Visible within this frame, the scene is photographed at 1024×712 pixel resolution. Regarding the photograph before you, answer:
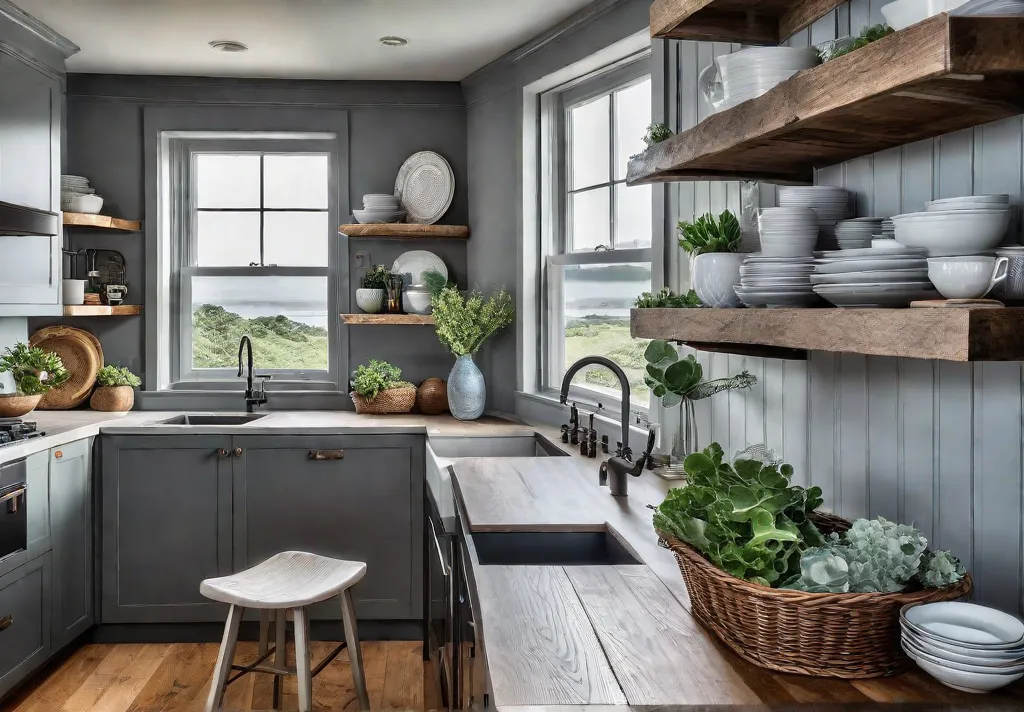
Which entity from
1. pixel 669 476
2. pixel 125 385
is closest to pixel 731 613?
pixel 669 476

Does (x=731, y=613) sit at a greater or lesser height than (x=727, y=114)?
lesser

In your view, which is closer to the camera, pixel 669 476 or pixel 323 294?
pixel 669 476

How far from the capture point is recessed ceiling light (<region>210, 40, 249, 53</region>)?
3.67 metres

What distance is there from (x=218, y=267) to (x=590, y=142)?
206 cm

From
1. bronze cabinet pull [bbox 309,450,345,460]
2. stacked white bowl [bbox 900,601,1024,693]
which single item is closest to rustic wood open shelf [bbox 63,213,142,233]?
bronze cabinet pull [bbox 309,450,345,460]

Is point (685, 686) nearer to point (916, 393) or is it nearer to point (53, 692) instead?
point (916, 393)

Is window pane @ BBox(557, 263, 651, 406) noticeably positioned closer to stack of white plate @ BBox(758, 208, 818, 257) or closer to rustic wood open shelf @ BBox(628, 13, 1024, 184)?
rustic wood open shelf @ BBox(628, 13, 1024, 184)

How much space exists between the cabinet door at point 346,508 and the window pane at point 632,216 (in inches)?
49.6

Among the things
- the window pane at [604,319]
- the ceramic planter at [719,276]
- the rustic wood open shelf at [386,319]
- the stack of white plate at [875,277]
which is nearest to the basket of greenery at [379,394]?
the rustic wood open shelf at [386,319]

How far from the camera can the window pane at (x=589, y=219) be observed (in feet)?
11.1

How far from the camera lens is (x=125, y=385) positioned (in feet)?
13.5

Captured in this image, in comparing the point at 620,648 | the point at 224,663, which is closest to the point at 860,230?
the point at 620,648

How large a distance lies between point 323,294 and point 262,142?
2.73 feet

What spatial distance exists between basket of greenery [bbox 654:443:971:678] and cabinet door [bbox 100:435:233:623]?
2.81 metres
